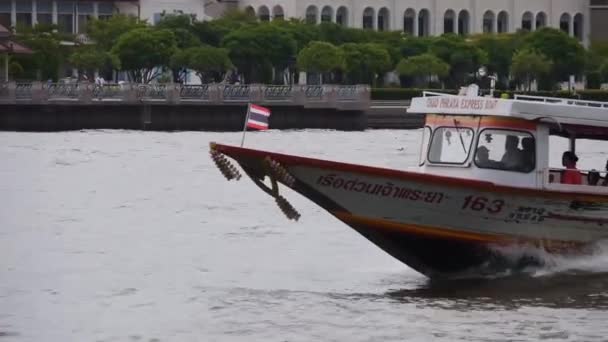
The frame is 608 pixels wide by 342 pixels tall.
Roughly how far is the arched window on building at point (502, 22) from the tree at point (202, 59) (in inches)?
2343

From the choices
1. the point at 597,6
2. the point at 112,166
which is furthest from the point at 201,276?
the point at 597,6

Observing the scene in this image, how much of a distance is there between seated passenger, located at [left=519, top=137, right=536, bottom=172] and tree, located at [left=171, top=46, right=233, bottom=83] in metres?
80.2

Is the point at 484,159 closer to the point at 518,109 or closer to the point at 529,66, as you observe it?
the point at 518,109

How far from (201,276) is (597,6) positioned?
141 metres

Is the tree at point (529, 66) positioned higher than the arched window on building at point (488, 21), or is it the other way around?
the arched window on building at point (488, 21)

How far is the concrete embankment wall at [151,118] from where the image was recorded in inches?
3310

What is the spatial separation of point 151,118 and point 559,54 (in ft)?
145

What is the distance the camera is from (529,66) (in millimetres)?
118562

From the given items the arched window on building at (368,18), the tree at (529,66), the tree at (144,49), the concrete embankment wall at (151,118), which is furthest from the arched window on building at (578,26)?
the concrete embankment wall at (151,118)

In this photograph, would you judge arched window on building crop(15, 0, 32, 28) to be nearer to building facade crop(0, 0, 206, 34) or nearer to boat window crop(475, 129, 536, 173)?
building facade crop(0, 0, 206, 34)

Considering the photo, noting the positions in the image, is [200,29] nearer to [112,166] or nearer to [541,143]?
[112,166]

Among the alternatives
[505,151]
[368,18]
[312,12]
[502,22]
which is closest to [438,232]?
[505,151]

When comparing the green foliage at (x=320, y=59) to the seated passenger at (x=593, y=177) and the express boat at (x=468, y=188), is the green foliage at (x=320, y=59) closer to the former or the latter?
the seated passenger at (x=593, y=177)

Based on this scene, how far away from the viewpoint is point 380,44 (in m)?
124
